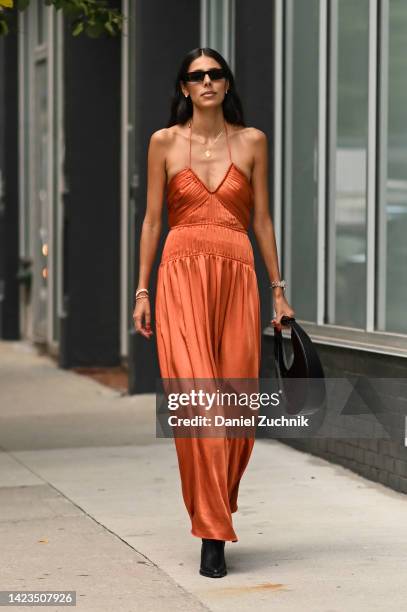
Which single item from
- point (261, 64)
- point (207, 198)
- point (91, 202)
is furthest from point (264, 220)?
point (91, 202)

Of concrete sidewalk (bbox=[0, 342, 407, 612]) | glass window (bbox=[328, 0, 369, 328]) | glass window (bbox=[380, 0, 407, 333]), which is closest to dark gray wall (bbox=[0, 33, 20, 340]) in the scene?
concrete sidewalk (bbox=[0, 342, 407, 612])

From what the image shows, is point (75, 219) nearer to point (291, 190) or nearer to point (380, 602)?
point (291, 190)

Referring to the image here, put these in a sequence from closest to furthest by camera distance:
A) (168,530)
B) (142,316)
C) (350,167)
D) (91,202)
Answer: (142,316) → (168,530) → (350,167) → (91,202)

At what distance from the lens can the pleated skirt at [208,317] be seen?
19.7 ft

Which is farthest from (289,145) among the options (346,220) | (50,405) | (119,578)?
(119,578)

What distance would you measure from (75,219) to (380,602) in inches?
368

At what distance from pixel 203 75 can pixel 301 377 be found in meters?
1.28

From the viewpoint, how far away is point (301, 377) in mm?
5961

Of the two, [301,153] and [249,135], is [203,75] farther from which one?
[301,153]

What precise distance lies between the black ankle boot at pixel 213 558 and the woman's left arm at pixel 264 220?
36.1 inches

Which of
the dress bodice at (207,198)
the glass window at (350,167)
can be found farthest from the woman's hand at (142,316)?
the glass window at (350,167)

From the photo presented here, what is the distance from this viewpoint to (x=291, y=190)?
9.59 meters

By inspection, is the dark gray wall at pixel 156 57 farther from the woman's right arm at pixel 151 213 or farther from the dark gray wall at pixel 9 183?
the dark gray wall at pixel 9 183

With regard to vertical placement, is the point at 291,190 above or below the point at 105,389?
above
